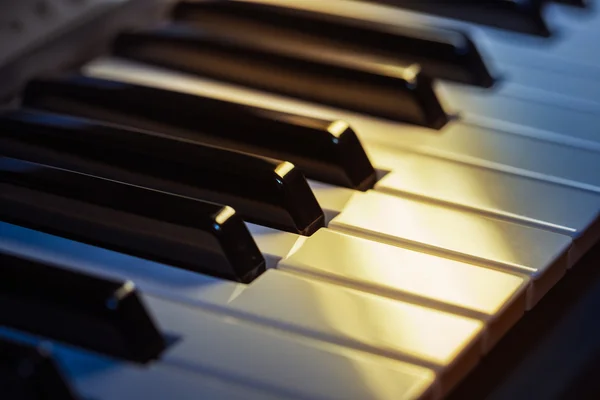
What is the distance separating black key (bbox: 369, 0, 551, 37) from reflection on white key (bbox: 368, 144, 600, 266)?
345 millimetres

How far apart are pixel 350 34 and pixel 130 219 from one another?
1.42 ft

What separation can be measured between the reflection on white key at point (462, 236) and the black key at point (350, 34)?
29cm

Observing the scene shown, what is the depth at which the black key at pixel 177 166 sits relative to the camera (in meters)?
0.80

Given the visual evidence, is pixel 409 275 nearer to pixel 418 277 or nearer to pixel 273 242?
pixel 418 277

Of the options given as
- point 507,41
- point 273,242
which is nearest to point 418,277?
point 273,242

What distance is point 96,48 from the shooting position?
1.11 m

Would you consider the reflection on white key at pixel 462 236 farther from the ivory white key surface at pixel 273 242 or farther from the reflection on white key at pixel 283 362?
the reflection on white key at pixel 283 362

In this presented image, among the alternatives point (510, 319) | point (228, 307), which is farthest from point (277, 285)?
point (510, 319)

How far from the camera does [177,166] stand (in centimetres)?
84

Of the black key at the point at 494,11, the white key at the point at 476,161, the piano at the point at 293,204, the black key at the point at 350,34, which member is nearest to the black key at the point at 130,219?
the piano at the point at 293,204

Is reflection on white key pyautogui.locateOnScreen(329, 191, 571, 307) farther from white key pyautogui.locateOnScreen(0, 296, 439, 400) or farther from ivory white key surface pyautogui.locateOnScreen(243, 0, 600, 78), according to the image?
ivory white key surface pyautogui.locateOnScreen(243, 0, 600, 78)

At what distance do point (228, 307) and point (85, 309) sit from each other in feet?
0.30

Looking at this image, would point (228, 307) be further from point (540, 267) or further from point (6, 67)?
point (6, 67)

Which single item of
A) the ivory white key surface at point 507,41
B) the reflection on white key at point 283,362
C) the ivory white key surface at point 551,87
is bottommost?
the reflection on white key at point 283,362
